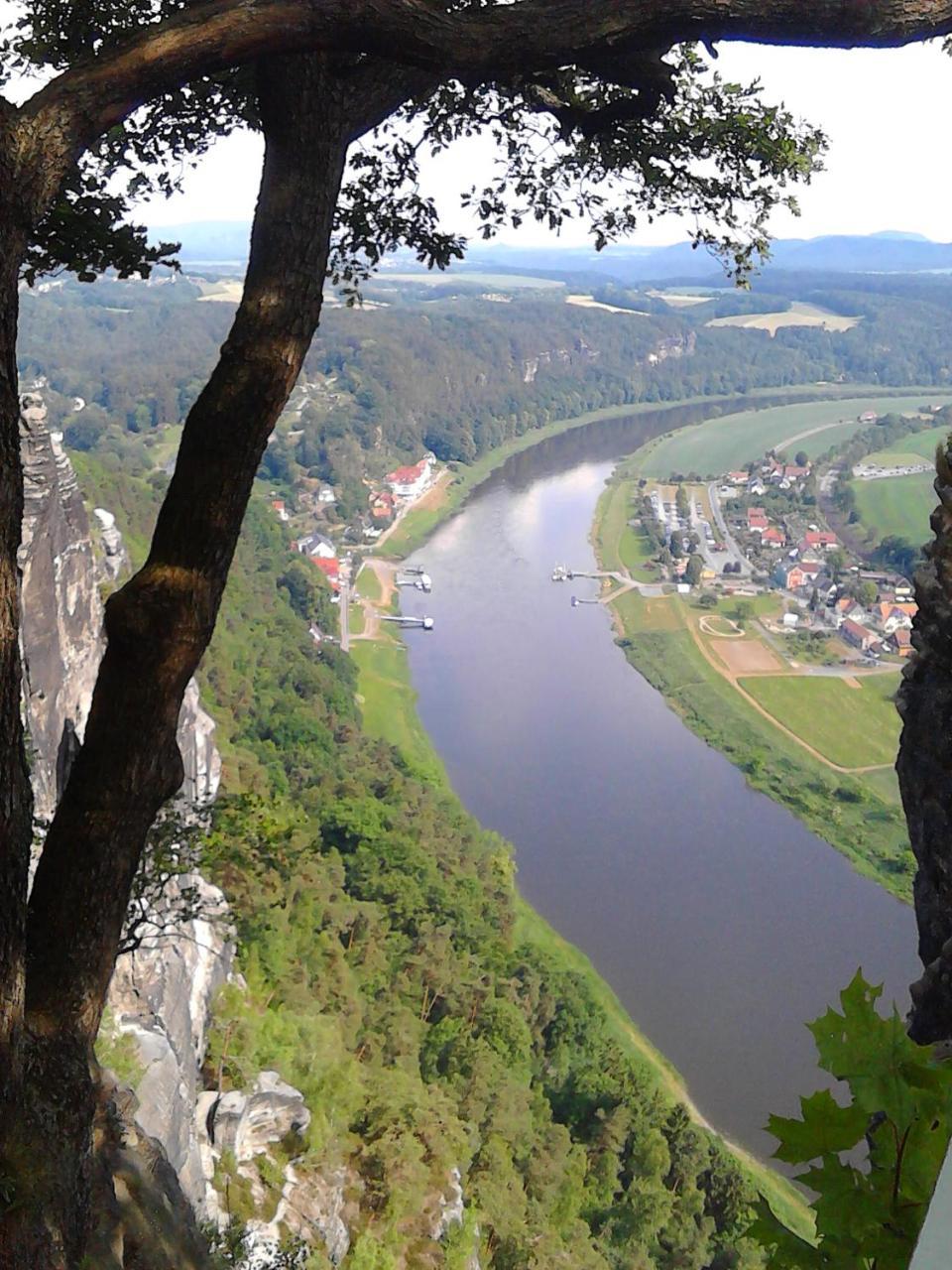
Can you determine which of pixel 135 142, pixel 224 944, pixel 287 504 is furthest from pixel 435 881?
pixel 287 504

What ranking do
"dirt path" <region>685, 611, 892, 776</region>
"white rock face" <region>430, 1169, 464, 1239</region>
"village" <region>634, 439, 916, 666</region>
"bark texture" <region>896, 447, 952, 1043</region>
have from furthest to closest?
"village" <region>634, 439, 916, 666</region>
"dirt path" <region>685, 611, 892, 776</region>
"white rock face" <region>430, 1169, 464, 1239</region>
"bark texture" <region>896, 447, 952, 1043</region>

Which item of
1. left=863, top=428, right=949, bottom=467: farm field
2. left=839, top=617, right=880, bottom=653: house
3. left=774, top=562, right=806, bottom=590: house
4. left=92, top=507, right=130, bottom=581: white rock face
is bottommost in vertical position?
left=839, top=617, right=880, bottom=653: house

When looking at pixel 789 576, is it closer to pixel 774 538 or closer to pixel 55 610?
pixel 774 538

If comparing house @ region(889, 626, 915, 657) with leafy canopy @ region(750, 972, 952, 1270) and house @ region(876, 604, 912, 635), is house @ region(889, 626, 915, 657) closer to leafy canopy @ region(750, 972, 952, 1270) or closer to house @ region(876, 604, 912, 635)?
house @ region(876, 604, 912, 635)

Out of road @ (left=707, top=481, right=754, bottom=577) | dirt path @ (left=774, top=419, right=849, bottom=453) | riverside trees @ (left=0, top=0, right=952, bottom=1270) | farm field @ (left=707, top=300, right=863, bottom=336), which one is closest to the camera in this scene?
riverside trees @ (left=0, top=0, right=952, bottom=1270)

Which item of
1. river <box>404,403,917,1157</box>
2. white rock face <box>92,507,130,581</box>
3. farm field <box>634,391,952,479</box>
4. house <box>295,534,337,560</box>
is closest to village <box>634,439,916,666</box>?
farm field <box>634,391,952,479</box>

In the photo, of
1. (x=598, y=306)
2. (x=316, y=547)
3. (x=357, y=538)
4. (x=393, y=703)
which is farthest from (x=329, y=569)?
(x=598, y=306)
